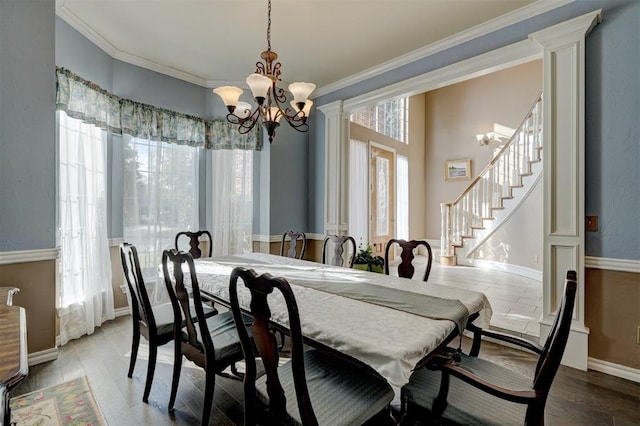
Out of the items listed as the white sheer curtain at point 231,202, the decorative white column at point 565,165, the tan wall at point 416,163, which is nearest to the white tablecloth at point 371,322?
the decorative white column at point 565,165

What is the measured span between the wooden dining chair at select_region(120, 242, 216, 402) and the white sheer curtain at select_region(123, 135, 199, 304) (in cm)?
154

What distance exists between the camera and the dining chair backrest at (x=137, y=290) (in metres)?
1.83

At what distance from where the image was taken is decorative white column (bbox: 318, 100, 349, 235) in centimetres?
405

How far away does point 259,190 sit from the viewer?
4199 millimetres

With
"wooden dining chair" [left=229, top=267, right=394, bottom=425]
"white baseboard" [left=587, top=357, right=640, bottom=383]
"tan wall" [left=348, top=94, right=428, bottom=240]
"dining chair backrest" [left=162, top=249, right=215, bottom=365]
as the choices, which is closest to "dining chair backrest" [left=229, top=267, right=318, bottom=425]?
"wooden dining chair" [left=229, top=267, right=394, bottom=425]

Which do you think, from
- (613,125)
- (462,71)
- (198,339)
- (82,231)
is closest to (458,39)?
(462,71)

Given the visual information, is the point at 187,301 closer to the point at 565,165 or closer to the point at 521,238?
the point at 565,165

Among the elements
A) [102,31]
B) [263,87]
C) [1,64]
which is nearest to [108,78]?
[102,31]

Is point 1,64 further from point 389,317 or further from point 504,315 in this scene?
point 504,315

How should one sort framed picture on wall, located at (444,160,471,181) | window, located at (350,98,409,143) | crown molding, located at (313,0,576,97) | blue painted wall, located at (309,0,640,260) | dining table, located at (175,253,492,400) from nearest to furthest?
dining table, located at (175,253,492,400) < blue painted wall, located at (309,0,640,260) < crown molding, located at (313,0,576,97) < window, located at (350,98,409,143) < framed picture on wall, located at (444,160,471,181)

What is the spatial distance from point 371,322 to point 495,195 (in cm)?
537

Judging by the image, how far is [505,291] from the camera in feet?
14.1

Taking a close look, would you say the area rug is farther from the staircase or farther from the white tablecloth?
the staircase

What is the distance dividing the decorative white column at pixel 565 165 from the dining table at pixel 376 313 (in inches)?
45.0
